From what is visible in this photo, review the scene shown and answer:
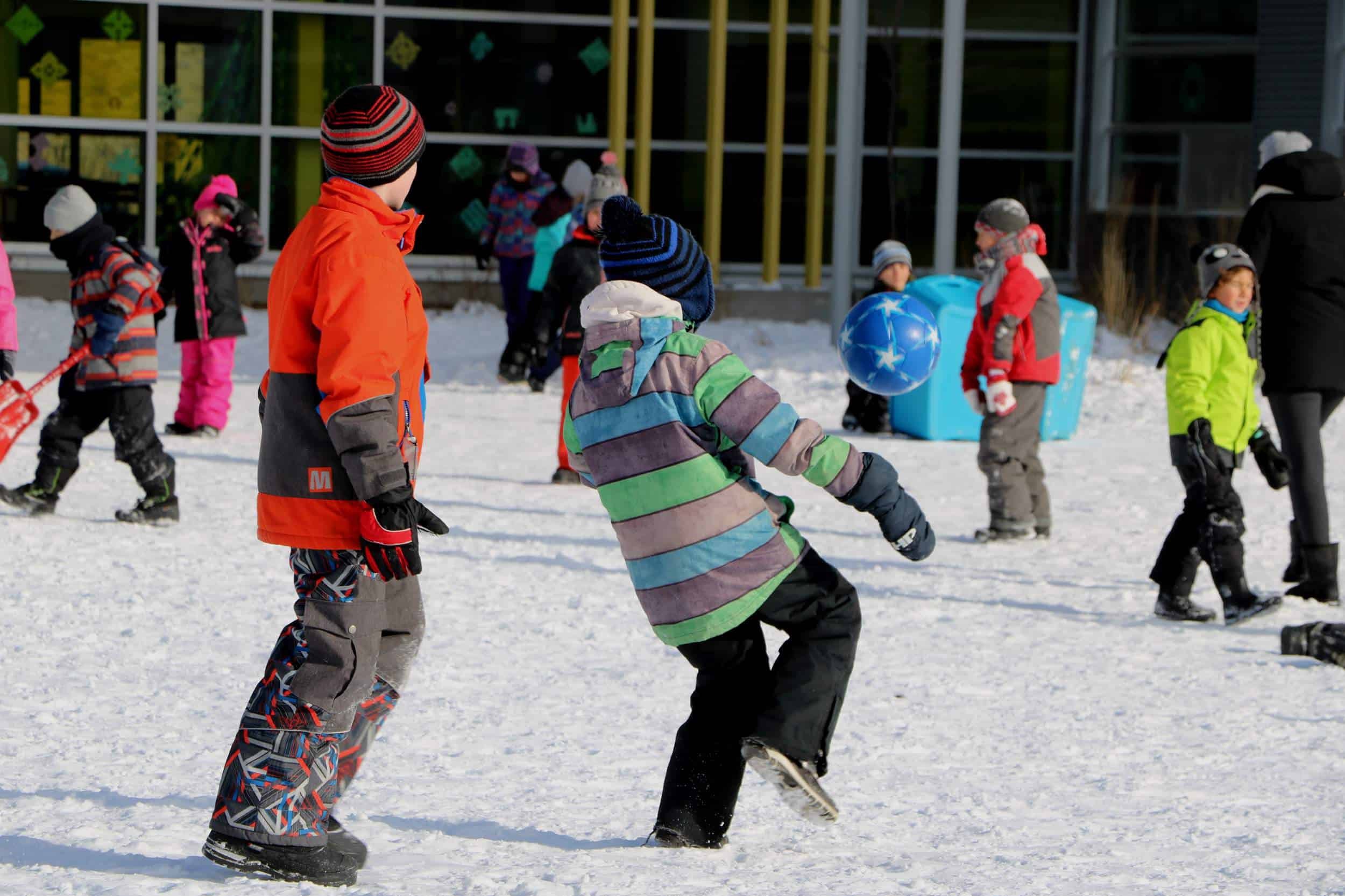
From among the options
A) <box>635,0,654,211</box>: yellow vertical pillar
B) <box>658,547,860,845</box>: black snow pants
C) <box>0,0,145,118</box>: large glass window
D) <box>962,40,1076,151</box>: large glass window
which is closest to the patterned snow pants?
<box>658,547,860,845</box>: black snow pants

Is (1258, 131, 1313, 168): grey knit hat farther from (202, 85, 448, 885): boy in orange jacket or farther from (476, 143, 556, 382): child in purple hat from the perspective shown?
(476, 143, 556, 382): child in purple hat

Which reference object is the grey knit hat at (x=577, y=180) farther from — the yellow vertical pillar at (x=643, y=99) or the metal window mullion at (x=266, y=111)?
the metal window mullion at (x=266, y=111)

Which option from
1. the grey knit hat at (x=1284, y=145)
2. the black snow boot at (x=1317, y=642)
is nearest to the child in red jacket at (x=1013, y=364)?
the grey knit hat at (x=1284, y=145)

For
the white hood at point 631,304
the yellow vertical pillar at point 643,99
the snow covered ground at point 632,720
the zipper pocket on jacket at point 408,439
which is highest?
the yellow vertical pillar at point 643,99

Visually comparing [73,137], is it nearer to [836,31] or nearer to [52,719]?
[836,31]

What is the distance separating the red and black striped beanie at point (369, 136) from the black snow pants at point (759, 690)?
4.06 ft

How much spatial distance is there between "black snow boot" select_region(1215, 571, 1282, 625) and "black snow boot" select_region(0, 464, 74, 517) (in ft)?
17.0

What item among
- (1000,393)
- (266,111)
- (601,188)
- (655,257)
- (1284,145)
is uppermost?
(266,111)

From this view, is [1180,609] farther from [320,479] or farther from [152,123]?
[152,123]

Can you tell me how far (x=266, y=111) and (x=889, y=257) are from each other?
33.7 ft

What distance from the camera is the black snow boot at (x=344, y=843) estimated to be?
148 inches

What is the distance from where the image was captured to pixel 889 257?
10672mm

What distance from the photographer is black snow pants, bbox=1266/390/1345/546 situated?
6801 millimetres

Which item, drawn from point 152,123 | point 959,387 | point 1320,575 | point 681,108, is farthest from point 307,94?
point 1320,575
